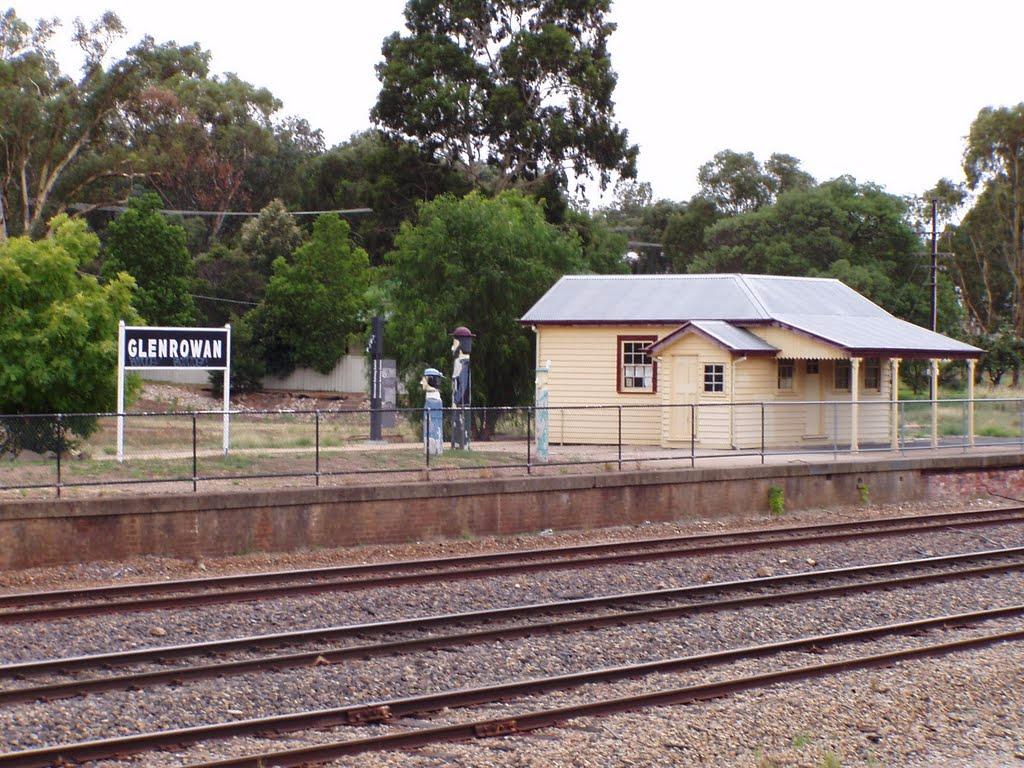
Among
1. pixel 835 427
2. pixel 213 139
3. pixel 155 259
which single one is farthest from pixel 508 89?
pixel 835 427

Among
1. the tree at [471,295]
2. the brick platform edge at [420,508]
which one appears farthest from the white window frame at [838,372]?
the tree at [471,295]

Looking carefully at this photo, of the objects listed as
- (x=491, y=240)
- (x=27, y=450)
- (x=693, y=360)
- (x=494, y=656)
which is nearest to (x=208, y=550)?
(x=27, y=450)

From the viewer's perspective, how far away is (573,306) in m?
28.7

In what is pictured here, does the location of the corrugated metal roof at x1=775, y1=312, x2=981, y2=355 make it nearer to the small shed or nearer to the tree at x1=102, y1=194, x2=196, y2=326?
the small shed

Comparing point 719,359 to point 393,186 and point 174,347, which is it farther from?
point 393,186

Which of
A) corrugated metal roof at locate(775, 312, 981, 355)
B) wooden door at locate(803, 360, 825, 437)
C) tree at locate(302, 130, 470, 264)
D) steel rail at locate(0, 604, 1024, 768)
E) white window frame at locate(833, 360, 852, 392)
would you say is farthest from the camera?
tree at locate(302, 130, 470, 264)

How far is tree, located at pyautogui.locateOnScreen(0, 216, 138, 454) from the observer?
2402 cm

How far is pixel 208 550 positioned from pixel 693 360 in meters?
12.1

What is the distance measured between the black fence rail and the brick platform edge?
30.0 inches

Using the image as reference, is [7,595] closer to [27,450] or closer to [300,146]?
[27,450]

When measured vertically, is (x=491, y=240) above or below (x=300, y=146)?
below

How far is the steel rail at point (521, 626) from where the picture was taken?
1057 cm

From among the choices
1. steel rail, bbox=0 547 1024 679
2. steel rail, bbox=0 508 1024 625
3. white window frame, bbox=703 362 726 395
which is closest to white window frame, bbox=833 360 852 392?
white window frame, bbox=703 362 726 395

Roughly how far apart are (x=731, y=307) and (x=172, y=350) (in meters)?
11.6
